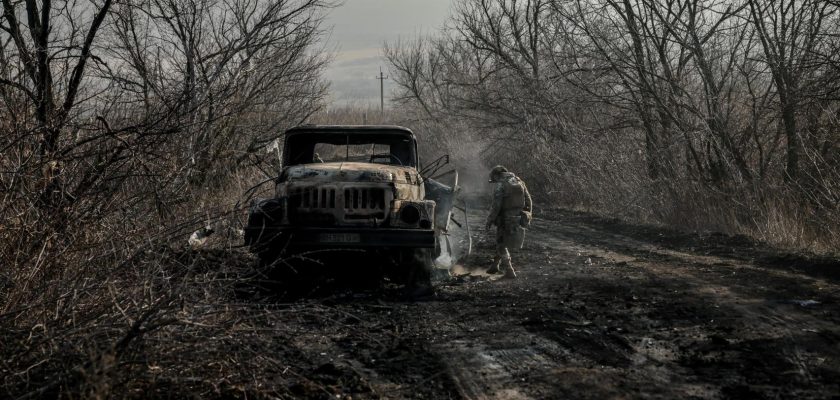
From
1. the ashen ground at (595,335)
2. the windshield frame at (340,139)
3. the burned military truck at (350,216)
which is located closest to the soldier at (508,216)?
the ashen ground at (595,335)

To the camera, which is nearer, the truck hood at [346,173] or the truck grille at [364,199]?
the truck grille at [364,199]

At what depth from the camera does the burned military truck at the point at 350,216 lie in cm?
856

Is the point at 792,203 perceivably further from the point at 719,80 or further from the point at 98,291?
the point at 98,291

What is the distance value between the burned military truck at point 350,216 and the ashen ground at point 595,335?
55 cm

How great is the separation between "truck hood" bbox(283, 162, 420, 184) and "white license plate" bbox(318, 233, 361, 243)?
0.72 meters

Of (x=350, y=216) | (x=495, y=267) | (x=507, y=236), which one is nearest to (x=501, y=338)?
(x=350, y=216)

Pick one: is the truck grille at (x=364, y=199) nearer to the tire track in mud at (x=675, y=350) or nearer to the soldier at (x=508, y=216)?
the soldier at (x=508, y=216)

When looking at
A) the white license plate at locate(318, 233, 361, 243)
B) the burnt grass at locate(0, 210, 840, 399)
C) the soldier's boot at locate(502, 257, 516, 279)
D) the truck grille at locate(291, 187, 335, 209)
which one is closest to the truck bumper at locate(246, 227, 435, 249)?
the white license plate at locate(318, 233, 361, 243)

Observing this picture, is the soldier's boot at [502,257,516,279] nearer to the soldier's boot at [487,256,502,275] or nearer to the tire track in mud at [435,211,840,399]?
the soldier's boot at [487,256,502,275]

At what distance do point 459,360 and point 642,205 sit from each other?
1217 centimetres

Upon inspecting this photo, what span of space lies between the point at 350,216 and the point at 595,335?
3369 millimetres

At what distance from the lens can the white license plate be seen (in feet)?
28.1

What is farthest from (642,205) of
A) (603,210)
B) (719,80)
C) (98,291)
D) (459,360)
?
(98,291)

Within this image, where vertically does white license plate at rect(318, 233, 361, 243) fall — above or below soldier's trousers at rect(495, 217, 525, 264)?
above
